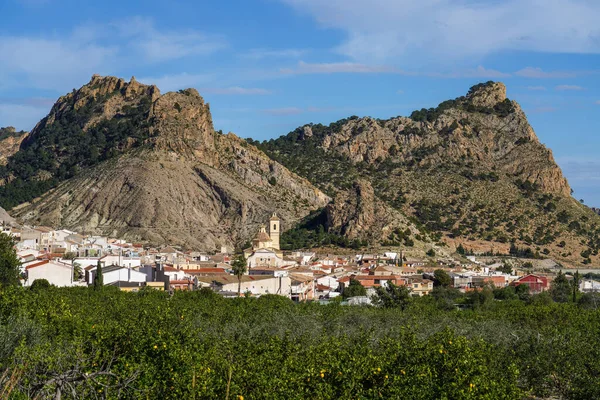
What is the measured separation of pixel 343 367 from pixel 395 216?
4296 inches

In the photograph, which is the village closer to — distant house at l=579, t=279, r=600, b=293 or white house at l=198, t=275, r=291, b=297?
white house at l=198, t=275, r=291, b=297

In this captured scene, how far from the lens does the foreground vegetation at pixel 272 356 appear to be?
25.0 m

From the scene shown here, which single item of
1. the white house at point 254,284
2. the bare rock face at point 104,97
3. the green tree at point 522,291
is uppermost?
the bare rock face at point 104,97

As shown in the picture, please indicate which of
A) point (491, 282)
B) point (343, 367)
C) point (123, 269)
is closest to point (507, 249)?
point (491, 282)

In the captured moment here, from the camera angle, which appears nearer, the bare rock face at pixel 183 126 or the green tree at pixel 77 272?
the green tree at pixel 77 272

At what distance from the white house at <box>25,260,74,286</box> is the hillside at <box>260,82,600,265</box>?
61.8 m

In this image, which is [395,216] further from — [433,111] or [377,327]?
[377,327]

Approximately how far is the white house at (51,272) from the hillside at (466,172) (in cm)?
6180

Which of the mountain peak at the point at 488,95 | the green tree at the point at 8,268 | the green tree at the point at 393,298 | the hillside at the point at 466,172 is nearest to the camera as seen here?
the green tree at the point at 8,268

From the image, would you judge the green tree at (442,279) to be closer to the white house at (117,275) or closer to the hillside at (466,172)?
the white house at (117,275)

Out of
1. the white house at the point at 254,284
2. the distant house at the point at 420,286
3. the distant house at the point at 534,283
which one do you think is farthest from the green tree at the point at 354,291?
the distant house at the point at 534,283

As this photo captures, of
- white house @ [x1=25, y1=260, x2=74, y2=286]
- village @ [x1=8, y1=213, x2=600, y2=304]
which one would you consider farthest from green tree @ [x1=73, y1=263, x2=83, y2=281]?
white house @ [x1=25, y1=260, x2=74, y2=286]

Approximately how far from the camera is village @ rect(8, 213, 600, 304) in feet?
261

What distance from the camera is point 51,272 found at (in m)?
75.1
